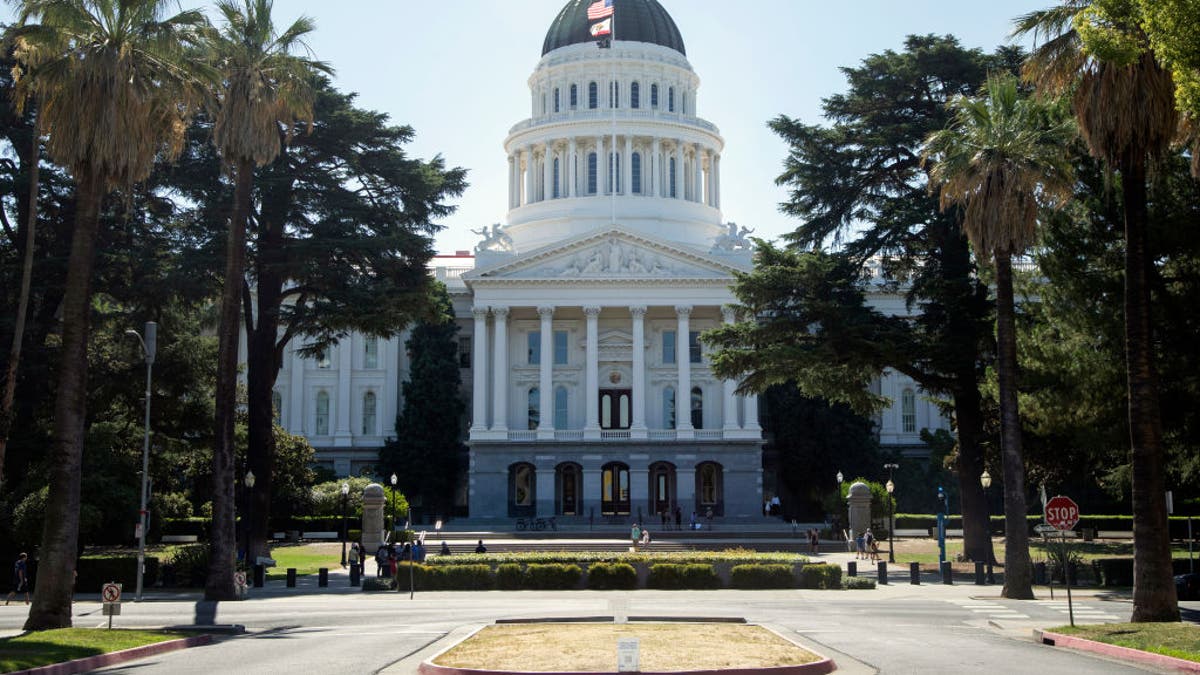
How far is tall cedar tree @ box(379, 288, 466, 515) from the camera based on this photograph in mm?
74812

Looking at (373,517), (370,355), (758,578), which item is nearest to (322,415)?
(370,355)

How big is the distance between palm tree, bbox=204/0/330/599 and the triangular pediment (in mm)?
40378

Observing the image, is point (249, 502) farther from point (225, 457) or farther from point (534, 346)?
point (534, 346)

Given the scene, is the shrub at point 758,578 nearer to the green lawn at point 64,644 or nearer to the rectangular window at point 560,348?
the green lawn at point 64,644

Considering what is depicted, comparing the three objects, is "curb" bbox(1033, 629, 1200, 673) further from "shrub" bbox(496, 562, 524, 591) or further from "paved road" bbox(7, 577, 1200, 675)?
"shrub" bbox(496, 562, 524, 591)

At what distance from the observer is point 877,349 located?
40.8 meters

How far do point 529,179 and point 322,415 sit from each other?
21512 mm

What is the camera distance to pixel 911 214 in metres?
41.8

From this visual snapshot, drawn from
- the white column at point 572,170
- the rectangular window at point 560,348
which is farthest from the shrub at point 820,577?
the white column at point 572,170

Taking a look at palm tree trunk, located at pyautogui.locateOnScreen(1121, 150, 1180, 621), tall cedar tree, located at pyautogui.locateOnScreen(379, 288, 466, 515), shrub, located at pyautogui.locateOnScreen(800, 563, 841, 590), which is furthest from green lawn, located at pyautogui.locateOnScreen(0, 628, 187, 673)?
tall cedar tree, located at pyautogui.locateOnScreen(379, 288, 466, 515)

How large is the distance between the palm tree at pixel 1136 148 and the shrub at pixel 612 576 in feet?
51.3

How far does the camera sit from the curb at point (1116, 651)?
57.5 feet

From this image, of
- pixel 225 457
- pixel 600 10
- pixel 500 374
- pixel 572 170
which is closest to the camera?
pixel 225 457

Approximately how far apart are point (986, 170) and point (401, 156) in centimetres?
2343
